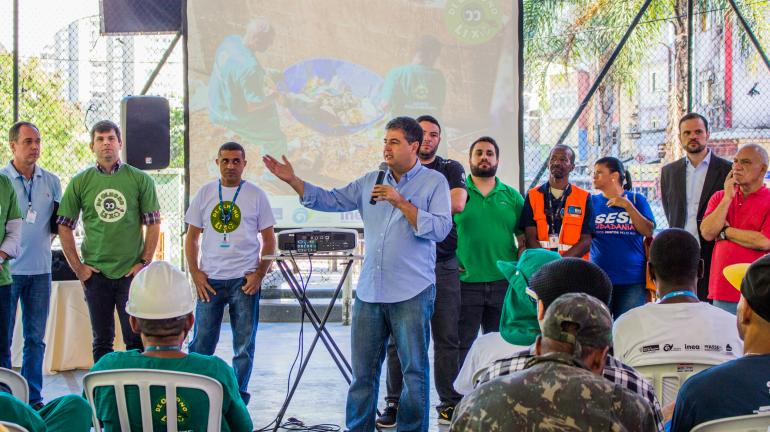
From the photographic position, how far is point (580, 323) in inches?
75.3

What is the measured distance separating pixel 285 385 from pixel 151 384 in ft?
11.9

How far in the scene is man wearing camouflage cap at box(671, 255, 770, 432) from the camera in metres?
2.22

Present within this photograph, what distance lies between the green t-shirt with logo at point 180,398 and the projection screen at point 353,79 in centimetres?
475

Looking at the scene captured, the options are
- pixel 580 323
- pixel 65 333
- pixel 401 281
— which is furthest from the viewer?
pixel 65 333

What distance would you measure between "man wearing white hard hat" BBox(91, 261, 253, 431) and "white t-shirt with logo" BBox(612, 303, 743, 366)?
4.13ft

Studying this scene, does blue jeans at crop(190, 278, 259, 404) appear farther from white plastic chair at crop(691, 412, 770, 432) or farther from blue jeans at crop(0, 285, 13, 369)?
white plastic chair at crop(691, 412, 770, 432)

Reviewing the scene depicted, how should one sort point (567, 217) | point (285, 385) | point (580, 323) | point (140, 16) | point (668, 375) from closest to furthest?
1. point (580, 323)
2. point (668, 375)
3. point (567, 217)
4. point (285, 385)
5. point (140, 16)

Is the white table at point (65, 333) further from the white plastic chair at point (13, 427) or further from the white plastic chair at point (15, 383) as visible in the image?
the white plastic chair at point (13, 427)

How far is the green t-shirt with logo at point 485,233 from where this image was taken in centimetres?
509

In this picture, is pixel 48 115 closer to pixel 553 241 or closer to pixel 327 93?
pixel 327 93

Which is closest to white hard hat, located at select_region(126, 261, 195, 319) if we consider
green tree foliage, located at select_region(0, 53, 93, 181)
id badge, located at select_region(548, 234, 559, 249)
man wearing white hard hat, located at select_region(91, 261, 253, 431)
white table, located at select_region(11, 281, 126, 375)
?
man wearing white hard hat, located at select_region(91, 261, 253, 431)

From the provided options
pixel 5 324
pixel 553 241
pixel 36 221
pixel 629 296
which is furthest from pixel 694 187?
pixel 5 324

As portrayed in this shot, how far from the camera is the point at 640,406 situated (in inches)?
69.6

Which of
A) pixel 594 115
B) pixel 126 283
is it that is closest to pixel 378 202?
pixel 126 283
